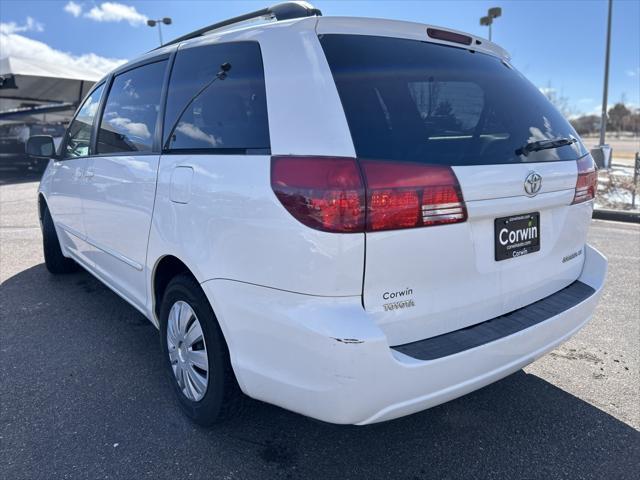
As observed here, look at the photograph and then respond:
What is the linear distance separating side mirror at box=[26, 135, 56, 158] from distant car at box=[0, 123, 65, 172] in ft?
45.0

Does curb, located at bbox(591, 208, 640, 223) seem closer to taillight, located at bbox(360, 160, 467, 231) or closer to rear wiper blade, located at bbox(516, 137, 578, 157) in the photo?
rear wiper blade, located at bbox(516, 137, 578, 157)

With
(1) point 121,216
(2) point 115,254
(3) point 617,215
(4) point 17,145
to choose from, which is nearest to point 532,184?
(1) point 121,216

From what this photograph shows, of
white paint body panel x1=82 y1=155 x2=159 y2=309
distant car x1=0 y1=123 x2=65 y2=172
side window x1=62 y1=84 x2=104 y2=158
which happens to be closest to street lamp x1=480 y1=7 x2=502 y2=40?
distant car x1=0 y1=123 x2=65 y2=172

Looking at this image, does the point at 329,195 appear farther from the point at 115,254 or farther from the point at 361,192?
the point at 115,254

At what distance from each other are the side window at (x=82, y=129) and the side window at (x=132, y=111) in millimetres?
285

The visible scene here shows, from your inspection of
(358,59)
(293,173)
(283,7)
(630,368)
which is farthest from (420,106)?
(630,368)

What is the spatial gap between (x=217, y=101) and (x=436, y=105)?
0.99 meters

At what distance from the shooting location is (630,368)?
3145 mm

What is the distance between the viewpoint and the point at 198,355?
2.46 meters

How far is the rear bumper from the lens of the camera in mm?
1758

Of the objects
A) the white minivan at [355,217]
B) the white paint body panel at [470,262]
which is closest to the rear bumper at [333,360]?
the white minivan at [355,217]

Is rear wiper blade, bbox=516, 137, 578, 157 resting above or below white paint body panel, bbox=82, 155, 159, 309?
above

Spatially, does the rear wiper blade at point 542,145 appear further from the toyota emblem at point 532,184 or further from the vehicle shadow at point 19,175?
the vehicle shadow at point 19,175

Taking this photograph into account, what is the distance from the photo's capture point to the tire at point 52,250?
16.0ft
